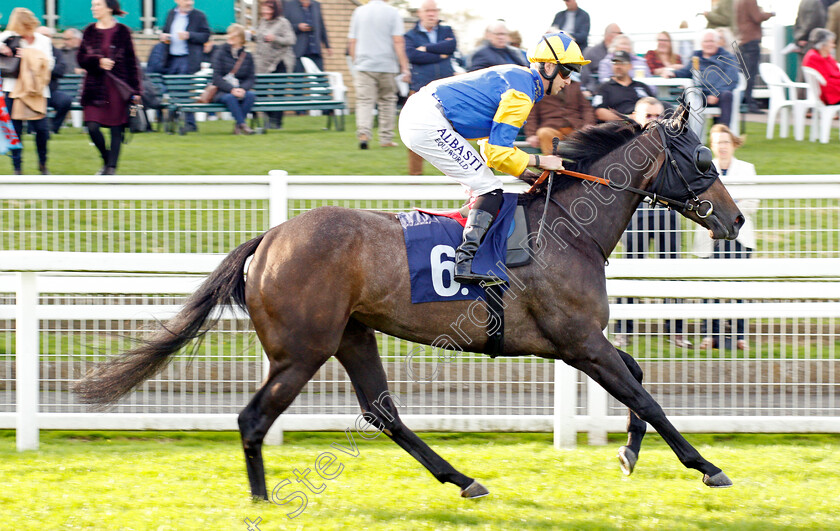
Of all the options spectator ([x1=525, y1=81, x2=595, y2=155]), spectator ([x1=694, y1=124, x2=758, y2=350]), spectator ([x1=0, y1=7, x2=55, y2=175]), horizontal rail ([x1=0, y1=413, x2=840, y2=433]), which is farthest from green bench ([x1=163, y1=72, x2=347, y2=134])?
spectator ([x1=694, y1=124, x2=758, y2=350])

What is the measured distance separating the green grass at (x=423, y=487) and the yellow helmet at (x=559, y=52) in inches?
71.2

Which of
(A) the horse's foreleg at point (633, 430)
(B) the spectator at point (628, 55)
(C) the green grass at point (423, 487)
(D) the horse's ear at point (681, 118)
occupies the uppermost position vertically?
(B) the spectator at point (628, 55)

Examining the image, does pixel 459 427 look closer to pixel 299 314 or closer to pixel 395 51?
pixel 299 314

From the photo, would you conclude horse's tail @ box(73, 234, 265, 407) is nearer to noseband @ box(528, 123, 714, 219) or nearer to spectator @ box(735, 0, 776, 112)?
noseband @ box(528, 123, 714, 219)

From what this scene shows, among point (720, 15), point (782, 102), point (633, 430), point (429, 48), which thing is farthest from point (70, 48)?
point (633, 430)

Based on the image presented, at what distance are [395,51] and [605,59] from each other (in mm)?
2186

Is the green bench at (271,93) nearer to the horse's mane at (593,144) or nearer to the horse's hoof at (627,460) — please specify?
the horse's mane at (593,144)

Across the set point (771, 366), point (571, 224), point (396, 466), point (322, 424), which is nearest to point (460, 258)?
point (571, 224)

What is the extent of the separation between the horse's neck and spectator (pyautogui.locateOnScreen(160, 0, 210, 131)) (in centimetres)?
891

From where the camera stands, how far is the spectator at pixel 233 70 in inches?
451

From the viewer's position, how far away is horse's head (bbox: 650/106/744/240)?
13.9ft

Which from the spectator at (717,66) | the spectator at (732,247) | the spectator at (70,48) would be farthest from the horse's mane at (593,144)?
the spectator at (70,48)

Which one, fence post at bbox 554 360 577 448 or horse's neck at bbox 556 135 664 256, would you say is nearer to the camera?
horse's neck at bbox 556 135 664 256

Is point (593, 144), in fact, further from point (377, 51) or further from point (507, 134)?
point (377, 51)
